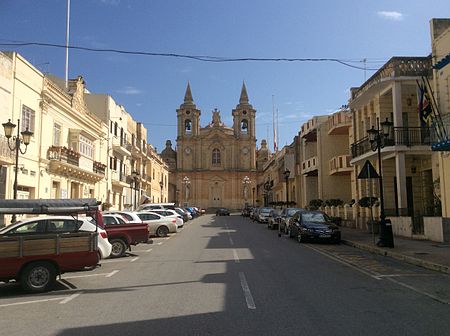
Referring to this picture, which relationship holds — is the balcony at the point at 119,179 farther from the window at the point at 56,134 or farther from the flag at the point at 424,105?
the flag at the point at 424,105

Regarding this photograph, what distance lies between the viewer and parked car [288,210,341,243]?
20547 mm

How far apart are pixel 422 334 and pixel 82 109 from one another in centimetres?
3124

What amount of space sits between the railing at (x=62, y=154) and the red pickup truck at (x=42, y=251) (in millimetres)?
17353

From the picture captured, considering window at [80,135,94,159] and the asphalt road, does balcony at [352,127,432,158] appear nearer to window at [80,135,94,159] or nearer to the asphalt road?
the asphalt road

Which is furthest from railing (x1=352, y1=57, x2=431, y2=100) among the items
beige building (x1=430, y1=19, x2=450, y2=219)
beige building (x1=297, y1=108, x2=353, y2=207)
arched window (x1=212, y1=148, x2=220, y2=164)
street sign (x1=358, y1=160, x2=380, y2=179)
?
arched window (x1=212, y1=148, x2=220, y2=164)

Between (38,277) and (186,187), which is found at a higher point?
Result: (186,187)

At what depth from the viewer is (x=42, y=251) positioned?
32.3ft

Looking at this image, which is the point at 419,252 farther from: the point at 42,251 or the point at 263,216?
the point at 263,216

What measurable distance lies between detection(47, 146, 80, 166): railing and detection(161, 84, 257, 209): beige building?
7261 cm

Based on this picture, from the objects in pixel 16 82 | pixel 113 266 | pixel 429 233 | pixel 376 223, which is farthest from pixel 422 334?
pixel 16 82

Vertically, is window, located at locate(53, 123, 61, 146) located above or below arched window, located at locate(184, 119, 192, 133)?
below

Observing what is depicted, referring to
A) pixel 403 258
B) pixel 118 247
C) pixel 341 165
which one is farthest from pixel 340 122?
pixel 118 247

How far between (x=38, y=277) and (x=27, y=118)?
55.1 ft

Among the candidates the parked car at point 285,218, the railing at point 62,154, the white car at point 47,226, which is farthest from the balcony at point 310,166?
the white car at point 47,226
